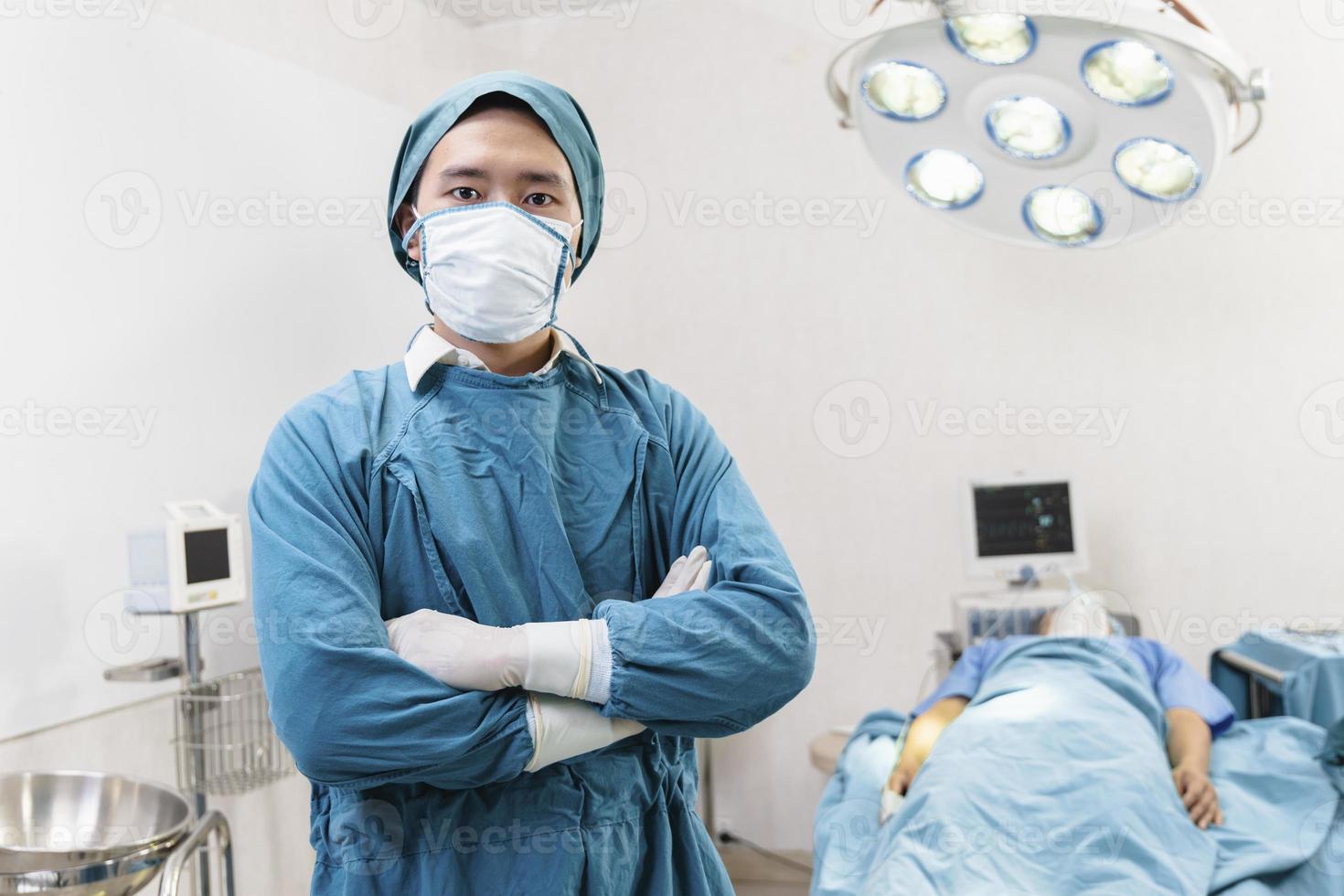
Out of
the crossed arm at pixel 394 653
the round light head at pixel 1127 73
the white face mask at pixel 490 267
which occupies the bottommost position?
the crossed arm at pixel 394 653

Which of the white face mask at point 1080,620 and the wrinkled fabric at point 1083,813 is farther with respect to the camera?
the white face mask at point 1080,620

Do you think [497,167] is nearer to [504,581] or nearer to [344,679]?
[504,581]

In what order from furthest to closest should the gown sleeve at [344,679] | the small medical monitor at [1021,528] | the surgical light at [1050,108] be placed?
the small medical monitor at [1021,528] < the surgical light at [1050,108] < the gown sleeve at [344,679]

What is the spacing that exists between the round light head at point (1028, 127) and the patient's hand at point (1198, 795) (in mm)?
1268

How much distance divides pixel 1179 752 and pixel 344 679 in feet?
6.76

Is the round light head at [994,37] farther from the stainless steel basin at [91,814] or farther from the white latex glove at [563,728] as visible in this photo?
the stainless steel basin at [91,814]

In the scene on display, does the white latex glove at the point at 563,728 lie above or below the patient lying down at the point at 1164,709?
above

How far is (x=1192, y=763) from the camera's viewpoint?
7.78 ft

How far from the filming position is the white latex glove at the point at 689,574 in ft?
3.75

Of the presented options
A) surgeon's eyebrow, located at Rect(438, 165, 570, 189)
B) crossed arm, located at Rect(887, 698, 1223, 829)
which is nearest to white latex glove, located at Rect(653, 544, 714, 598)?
surgeon's eyebrow, located at Rect(438, 165, 570, 189)

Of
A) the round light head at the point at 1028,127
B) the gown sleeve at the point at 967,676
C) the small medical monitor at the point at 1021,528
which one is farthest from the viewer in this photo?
the small medical monitor at the point at 1021,528

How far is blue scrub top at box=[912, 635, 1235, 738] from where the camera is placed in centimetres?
260

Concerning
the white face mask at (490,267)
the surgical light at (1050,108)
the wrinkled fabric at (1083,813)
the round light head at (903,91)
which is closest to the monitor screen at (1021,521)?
the wrinkled fabric at (1083,813)

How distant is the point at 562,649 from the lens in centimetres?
103
